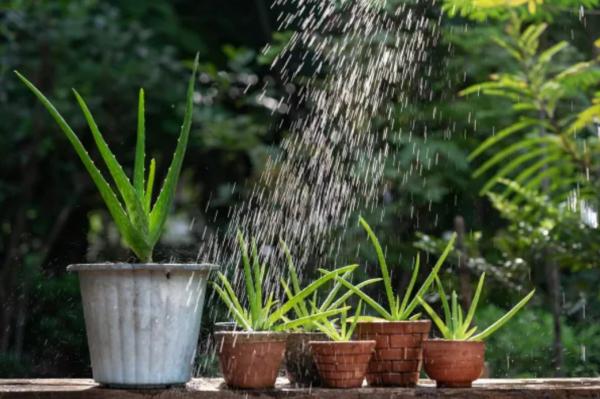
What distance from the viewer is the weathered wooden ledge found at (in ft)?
5.40

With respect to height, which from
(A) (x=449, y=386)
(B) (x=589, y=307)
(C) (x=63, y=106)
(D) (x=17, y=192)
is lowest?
(A) (x=449, y=386)

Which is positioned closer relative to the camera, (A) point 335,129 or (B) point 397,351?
(B) point 397,351

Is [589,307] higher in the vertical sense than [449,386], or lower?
higher

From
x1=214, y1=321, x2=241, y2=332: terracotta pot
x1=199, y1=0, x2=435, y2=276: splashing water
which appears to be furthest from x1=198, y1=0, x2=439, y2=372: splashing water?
x1=214, y1=321, x2=241, y2=332: terracotta pot

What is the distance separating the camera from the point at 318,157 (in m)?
4.68

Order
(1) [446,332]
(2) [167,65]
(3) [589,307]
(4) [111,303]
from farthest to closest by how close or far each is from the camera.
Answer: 1. (2) [167,65]
2. (3) [589,307]
3. (1) [446,332]
4. (4) [111,303]

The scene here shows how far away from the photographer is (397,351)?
176 cm

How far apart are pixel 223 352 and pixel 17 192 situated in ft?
11.2

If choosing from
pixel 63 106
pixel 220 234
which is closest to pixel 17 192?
pixel 63 106

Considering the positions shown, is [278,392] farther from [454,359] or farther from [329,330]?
[454,359]

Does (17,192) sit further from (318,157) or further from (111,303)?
(111,303)

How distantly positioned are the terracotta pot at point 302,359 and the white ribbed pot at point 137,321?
0.63 feet

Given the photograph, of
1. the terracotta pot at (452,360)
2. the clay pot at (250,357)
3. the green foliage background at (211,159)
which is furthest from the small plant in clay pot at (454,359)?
the green foliage background at (211,159)

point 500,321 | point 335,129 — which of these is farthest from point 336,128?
point 500,321
